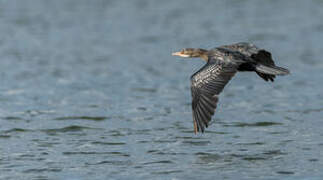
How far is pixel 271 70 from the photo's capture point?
1131 cm

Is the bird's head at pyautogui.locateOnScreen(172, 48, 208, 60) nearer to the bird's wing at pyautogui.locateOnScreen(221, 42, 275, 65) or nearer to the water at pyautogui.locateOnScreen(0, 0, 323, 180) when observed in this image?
the bird's wing at pyautogui.locateOnScreen(221, 42, 275, 65)

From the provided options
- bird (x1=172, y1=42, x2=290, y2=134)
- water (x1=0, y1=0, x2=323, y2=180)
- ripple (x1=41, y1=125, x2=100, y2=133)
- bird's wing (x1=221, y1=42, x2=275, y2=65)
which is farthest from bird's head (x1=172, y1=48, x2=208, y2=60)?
ripple (x1=41, y1=125, x2=100, y2=133)

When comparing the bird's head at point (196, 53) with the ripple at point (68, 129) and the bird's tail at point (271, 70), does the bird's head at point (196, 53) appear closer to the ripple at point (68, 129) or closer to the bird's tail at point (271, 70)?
the bird's tail at point (271, 70)

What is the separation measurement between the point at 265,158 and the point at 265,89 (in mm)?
5682

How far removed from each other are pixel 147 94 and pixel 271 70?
518cm

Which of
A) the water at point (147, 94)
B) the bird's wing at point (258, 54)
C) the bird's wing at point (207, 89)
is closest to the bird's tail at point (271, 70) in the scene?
the bird's wing at point (258, 54)

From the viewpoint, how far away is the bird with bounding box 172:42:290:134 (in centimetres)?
1066

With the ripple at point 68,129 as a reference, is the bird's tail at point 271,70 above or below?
above

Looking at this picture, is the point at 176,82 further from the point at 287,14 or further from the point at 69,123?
the point at 287,14

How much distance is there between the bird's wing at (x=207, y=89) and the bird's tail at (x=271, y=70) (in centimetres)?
41

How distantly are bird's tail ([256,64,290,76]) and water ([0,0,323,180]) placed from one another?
109 cm

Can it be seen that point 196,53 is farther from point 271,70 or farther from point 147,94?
point 147,94

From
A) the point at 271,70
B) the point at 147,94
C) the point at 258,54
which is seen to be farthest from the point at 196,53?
the point at 147,94

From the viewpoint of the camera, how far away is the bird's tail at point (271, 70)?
36.6 ft
